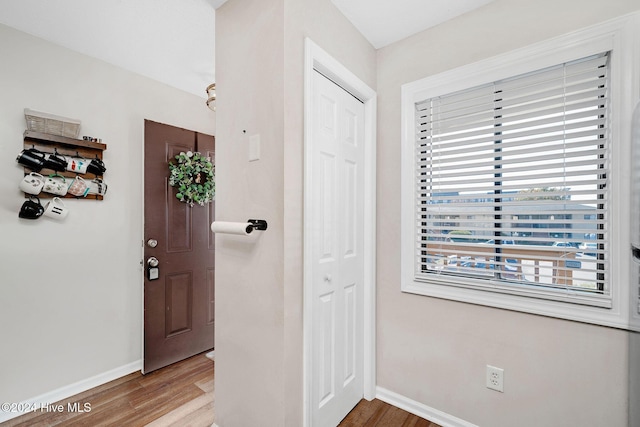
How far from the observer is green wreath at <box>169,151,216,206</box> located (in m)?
2.41

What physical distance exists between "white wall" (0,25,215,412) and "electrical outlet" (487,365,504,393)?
261cm

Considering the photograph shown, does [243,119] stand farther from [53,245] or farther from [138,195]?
[53,245]

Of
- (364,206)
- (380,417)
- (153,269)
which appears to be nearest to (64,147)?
(153,269)

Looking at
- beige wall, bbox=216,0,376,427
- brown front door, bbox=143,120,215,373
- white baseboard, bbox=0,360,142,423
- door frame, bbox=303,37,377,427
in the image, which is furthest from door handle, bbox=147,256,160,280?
door frame, bbox=303,37,377,427

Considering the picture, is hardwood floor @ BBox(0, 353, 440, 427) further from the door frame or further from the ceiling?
the ceiling

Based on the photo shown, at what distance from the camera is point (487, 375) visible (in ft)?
5.09

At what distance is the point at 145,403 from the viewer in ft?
6.20

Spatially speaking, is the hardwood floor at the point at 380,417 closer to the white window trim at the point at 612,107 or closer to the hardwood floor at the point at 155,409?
the hardwood floor at the point at 155,409

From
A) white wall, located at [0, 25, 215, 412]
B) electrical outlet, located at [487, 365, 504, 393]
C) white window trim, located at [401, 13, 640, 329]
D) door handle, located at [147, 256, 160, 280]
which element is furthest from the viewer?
door handle, located at [147, 256, 160, 280]

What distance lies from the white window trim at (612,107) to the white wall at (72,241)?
248cm

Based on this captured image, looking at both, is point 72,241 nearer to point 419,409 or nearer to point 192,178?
point 192,178

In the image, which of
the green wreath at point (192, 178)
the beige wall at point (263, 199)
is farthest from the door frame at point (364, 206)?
the green wreath at point (192, 178)

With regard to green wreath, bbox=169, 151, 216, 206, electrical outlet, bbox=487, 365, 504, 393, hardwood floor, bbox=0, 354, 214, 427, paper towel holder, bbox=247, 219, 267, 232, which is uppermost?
green wreath, bbox=169, 151, 216, 206

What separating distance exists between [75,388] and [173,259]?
107cm
